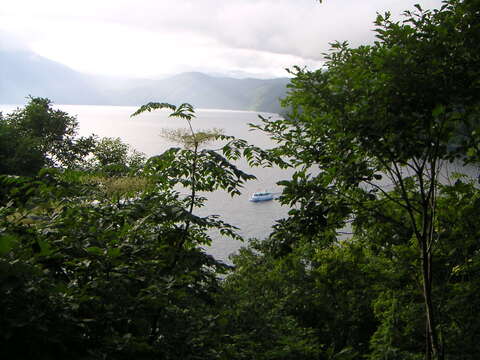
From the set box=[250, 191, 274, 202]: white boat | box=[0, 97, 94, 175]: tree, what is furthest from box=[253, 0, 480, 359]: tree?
box=[250, 191, 274, 202]: white boat

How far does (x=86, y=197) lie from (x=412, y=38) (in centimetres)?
336

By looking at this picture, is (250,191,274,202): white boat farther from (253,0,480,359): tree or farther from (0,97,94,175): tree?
(253,0,480,359): tree

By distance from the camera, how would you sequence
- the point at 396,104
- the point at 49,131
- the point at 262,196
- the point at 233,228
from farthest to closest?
1. the point at 262,196
2. the point at 49,131
3. the point at 233,228
4. the point at 396,104

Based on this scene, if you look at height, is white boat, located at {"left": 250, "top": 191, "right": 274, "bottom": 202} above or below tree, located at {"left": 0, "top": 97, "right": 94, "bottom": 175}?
below

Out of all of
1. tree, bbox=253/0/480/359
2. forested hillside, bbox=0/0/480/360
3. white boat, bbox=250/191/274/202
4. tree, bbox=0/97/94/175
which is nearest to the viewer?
forested hillside, bbox=0/0/480/360

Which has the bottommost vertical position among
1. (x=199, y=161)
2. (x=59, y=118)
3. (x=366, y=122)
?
(x=199, y=161)

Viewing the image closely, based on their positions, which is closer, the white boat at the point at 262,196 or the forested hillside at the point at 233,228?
the forested hillside at the point at 233,228

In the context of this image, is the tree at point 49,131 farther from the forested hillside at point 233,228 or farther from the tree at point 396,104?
the tree at point 396,104

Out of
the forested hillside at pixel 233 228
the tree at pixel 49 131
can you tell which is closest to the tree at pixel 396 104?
the forested hillside at pixel 233 228

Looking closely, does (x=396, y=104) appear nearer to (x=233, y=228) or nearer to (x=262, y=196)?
(x=233, y=228)

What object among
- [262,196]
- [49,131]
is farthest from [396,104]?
[262,196]

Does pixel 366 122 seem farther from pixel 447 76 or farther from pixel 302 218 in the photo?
A: pixel 302 218

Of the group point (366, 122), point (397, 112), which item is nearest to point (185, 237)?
point (366, 122)

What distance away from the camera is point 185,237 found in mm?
3664
